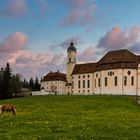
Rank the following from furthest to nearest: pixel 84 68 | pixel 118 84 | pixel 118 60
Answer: pixel 84 68 → pixel 118 60 → pixel 118 84

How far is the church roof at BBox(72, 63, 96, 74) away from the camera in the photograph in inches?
5173

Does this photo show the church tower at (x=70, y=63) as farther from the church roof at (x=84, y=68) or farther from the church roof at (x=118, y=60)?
the church roof at (x=118, y=60)

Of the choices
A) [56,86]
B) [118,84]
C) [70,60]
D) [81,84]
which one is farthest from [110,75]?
[56,86]

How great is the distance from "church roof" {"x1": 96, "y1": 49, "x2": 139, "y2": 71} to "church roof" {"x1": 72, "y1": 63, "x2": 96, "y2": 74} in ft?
29.5

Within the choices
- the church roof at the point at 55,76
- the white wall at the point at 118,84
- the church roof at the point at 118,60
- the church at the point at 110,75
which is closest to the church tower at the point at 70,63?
the church at the point at 110,75

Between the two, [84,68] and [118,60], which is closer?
[118,60]

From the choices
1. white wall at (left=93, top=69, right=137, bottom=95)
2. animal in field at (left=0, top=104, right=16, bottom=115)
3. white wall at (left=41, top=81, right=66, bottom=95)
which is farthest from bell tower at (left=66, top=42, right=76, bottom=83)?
animal in field at (left=0, top=104, right=16, bottom=115)

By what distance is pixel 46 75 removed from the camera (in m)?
163

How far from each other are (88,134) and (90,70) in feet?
359

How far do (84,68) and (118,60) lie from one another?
22675 mm

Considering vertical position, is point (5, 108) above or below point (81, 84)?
below

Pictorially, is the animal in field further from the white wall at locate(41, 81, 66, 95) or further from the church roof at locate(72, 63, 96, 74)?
the white wall at locate(41, 81, 66, 95)

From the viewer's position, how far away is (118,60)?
379ft

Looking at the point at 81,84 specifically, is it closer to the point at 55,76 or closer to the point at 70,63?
the point at 70,63
